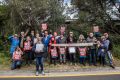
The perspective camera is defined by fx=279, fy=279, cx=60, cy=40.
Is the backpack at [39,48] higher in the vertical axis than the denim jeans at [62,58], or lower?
higher

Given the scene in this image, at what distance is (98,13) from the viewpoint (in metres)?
18.5

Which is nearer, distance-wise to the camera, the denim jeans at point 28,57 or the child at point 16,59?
the child at point 16,59

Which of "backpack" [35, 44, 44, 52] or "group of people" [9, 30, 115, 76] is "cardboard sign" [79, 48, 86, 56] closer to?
"group of people" [9, 30, 115, 76]

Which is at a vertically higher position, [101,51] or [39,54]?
[39,54]

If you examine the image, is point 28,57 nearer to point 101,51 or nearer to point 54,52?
point 54,52

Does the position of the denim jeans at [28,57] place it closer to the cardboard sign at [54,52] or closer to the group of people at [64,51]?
the group of people at [64,51]

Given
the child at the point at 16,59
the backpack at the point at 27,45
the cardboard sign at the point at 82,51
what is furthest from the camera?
the cardboard sign at the point at 82,51

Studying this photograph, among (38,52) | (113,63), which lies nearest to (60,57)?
(38,52)

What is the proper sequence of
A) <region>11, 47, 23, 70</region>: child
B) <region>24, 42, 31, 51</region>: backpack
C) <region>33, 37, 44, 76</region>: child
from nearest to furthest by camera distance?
<region>33, 37, 44, 76</region>: child, <region>11, 47, 23, 70</region>: child, <region>24, 42, 31, 51</region>: backpack

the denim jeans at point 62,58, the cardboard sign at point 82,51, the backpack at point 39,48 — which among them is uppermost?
the backpack at point 39,48

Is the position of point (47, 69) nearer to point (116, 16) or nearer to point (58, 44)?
point (58, 44)

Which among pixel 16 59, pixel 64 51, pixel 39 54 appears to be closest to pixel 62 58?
pixel 64 51

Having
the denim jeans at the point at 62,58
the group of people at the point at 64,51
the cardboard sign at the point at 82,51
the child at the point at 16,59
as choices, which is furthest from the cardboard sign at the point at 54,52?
the child at the point at 16,59

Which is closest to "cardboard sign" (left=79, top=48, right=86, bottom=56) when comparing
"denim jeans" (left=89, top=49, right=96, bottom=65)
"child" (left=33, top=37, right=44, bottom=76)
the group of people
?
the group of people
